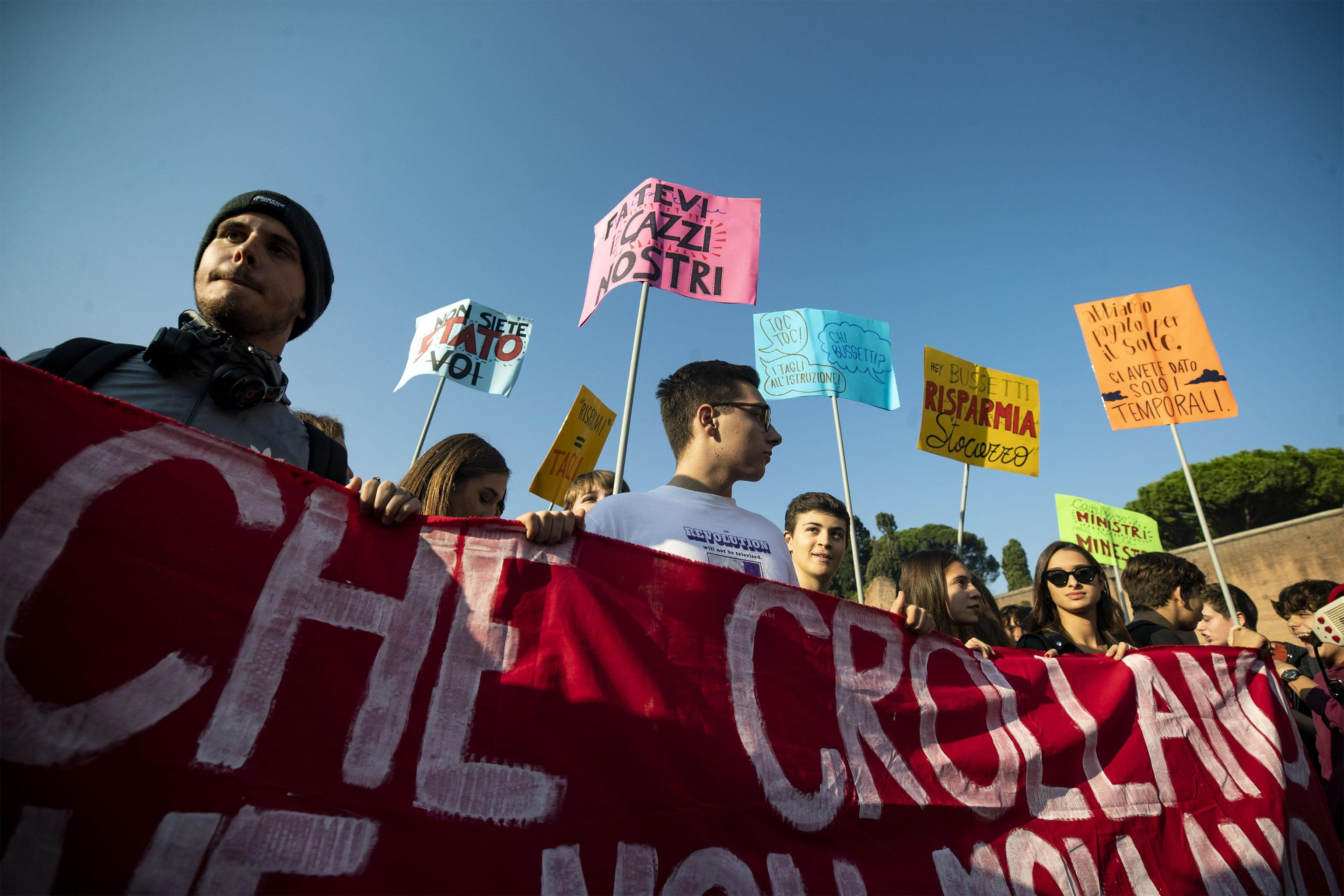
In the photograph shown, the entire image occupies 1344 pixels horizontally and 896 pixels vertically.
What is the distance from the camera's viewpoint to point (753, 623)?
2.10 m

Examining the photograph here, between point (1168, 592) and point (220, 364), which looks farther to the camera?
point (1168, 592)

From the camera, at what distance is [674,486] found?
8.53 feet

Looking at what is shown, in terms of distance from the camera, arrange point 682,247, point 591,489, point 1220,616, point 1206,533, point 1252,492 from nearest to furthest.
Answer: point 591,489 → point 682,247 → point 1220,616 → point 1206,533 → point 1252,492

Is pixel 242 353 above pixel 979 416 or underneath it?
underneath

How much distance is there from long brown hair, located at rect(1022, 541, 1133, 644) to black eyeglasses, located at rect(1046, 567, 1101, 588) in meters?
0.07

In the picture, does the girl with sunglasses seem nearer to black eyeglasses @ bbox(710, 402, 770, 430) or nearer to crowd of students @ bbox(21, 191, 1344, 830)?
crowd of students @ bbox(21, 191, 1344, 830)

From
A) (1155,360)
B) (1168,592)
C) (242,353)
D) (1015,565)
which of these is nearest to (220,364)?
(242,353)

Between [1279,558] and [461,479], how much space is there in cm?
2223

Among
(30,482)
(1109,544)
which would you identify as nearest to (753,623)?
(30,482)

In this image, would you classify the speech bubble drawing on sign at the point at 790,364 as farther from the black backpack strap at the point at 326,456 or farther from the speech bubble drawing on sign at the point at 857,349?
the black backpack strap at the point at 326,456

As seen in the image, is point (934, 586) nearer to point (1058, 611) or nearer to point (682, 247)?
point (1058, 611)

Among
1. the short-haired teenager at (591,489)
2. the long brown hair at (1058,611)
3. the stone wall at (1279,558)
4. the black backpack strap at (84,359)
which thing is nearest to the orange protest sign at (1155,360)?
the long brown hair at (1058,611)

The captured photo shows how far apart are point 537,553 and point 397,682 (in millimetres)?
470

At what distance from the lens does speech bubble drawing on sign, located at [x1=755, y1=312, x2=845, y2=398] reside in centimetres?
722
